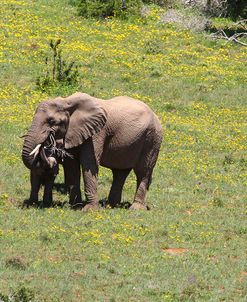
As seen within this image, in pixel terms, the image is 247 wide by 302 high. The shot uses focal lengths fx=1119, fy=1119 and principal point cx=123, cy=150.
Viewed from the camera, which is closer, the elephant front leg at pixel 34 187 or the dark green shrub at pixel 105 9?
the elephant front leg at pixel 34 187

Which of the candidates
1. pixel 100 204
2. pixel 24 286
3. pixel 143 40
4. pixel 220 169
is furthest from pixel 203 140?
pixel 24 286

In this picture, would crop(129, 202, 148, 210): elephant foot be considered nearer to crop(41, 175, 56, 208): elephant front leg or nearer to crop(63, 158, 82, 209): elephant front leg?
crop(63, 158, 82, 209): elephant front leg

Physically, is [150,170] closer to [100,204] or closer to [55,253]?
[100,204]

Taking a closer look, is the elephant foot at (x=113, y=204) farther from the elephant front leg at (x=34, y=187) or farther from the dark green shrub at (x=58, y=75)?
the dark green shrub at (x=58, y=75)

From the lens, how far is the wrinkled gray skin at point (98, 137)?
65.3 feet

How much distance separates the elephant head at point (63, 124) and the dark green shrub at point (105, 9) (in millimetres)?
17589

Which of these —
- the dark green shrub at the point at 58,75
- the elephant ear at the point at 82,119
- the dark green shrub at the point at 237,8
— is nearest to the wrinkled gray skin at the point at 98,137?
the elephant ear at the point at 82,119

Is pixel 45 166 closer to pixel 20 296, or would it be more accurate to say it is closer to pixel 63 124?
pixel 63 124

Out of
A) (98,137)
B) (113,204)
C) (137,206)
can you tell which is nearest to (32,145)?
(98,137)

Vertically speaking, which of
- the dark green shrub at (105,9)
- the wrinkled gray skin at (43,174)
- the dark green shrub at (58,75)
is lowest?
the dark green shrub at (105,9)

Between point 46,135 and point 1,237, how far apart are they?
8.62ft

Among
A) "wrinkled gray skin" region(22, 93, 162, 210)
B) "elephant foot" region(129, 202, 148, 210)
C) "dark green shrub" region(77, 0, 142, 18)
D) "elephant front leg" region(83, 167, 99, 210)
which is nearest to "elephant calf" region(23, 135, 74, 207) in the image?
"wrinkled gray skin" region(22, 93, 162, 210)

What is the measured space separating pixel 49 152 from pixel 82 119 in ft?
2.91

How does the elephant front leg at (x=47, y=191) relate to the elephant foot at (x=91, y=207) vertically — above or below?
above
